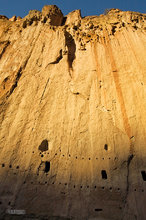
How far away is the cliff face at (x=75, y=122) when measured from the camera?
6.26m

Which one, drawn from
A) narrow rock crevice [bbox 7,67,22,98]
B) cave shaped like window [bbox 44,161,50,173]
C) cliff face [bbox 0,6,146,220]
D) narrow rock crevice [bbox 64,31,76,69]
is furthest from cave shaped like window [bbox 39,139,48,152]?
narrow rock crevice [bbox 64,31,76,69]

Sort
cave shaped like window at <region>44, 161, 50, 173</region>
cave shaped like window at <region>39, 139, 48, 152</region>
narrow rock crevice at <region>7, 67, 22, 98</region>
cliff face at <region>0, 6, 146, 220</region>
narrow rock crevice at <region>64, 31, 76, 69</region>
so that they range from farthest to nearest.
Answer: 1. narrow rock crevice at <region>64, 31, 76, 69</region>
2. narrow rock crevice at <region>7, 67, 22, 98</region>
3. cave shaped like window at <region>39, 139, 48, 152</region>
4. cave shaped like window at <region>44, 161, 50, 173</region>
5. cliff face at <region>0, 6, 146, 220</region>

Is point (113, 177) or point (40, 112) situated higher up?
point (40, 112)

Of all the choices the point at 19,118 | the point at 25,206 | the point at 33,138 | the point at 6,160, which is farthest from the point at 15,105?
the point at 25,206

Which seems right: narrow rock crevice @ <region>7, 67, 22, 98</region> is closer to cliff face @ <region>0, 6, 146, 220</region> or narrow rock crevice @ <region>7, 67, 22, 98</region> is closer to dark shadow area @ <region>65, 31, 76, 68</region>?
cliff face @ <region>0, 6, 146, 220</region>

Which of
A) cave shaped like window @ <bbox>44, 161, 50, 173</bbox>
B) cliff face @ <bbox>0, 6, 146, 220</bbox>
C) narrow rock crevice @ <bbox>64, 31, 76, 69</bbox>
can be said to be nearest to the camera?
cliff face @ <bbox>0, 6, 146, 220</bbox>

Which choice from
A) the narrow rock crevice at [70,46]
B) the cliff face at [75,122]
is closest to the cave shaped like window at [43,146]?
the cliff face at [75,122]

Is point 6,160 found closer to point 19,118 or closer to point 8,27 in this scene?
point 19,118

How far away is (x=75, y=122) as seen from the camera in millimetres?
8086

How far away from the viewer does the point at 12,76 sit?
30.8 ft

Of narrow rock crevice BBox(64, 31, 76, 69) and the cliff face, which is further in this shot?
narrow rock crevice BBox(64, 31, 76, 69)

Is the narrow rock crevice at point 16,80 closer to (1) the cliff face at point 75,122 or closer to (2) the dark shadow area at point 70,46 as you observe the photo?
(1) the cliff face at point 75,122

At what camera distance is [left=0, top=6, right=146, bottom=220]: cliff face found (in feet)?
20.5

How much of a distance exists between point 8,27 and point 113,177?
13.0 meters
